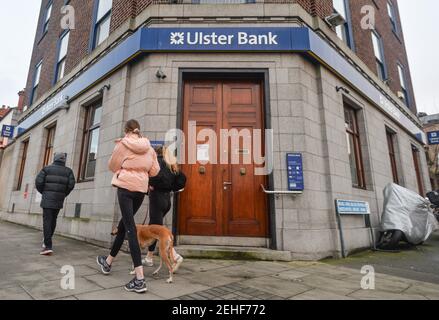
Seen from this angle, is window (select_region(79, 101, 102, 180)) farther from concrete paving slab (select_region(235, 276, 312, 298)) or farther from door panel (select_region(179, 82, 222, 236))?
concrete paving slab (select_region(235, 276, 312, 298))

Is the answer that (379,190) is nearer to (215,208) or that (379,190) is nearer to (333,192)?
(333,192)

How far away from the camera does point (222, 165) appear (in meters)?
5.84

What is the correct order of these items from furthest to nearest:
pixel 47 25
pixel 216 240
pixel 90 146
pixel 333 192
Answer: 1. pixel 47 25
2. pixel 90 146
3. pixel 333 192
4. pixel 216 240

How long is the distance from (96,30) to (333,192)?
29.8ft

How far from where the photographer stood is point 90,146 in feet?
26.0

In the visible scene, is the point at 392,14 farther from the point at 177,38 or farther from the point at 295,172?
the point at 295,172

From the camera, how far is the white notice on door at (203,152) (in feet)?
19.3

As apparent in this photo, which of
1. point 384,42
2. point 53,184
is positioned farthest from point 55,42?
point 384,42

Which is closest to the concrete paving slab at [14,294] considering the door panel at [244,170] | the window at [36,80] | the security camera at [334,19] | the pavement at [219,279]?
the pavement at [219,279]

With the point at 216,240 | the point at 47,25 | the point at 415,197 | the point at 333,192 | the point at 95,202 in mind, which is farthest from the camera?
the point at 47,25

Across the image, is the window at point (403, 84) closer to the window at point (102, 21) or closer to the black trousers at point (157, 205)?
the window at point (102, 21)

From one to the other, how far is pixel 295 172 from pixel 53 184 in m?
4.89

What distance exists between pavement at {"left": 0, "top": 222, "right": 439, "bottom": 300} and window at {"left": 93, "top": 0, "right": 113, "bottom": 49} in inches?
265
